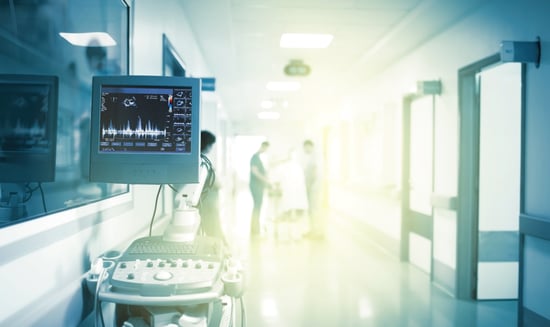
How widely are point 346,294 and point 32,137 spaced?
11.4 feet

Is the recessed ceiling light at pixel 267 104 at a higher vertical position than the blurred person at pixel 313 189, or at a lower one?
higher

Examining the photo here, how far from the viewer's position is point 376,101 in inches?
287

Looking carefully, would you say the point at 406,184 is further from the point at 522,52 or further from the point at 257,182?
the point at 522,52

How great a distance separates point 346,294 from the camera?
4273 mm

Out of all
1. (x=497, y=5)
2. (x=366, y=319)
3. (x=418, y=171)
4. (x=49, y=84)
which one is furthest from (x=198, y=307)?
(x=418, y=171)

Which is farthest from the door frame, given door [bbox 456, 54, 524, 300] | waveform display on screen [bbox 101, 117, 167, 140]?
waveform display on screen [bbox 101, 117, 167, 140]

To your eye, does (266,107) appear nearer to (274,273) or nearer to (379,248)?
(379,248)

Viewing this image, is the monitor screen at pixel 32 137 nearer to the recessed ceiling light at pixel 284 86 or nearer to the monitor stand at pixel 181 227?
the monitor stand at pixel 181 227

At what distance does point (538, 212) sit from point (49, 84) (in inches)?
131

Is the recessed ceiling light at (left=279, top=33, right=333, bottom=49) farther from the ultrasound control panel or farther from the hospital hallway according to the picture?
the ultrasound control panel

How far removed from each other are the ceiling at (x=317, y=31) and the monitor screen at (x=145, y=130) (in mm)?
2671

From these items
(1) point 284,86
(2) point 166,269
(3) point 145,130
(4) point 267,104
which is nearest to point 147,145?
(3) point 145,130

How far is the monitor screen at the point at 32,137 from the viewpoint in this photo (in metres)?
1.64

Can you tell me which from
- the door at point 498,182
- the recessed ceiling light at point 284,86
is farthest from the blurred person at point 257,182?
the door at point 498,182
